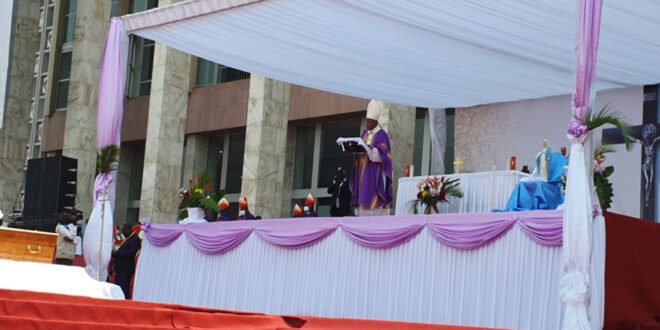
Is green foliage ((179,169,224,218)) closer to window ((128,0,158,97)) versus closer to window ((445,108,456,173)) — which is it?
window ((445,108,456,173))

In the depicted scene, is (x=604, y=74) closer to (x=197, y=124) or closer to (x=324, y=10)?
(x=324, y=10)

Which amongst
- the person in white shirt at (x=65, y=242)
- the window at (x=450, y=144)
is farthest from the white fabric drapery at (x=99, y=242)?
the window at (x=450, y=144)

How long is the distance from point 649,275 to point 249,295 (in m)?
5.30

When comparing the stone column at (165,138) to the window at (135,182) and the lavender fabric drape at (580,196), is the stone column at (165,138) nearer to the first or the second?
the window at (135,182)

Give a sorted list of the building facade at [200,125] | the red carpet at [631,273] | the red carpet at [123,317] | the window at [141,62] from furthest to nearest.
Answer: the window at [141,62]
the building facade at [200,125]
the red carpet at [631,273]
the red carpet at [123,317]

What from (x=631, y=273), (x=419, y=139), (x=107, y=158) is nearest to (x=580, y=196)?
(x=631, y=273)

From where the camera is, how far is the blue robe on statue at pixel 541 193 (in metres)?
12.6

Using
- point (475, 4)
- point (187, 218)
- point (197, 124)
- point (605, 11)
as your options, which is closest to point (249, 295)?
point (187, 218)

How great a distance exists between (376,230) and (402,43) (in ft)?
10.2

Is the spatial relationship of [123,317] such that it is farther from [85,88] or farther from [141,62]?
[141,62]

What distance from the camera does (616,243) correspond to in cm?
1084

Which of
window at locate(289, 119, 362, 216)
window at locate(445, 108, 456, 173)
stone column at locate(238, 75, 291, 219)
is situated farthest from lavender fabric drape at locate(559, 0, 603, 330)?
window at locate(289, 119, 362, 216)

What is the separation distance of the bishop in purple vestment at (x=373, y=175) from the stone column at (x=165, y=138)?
10.3 metres

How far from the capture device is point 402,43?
1451 cm
